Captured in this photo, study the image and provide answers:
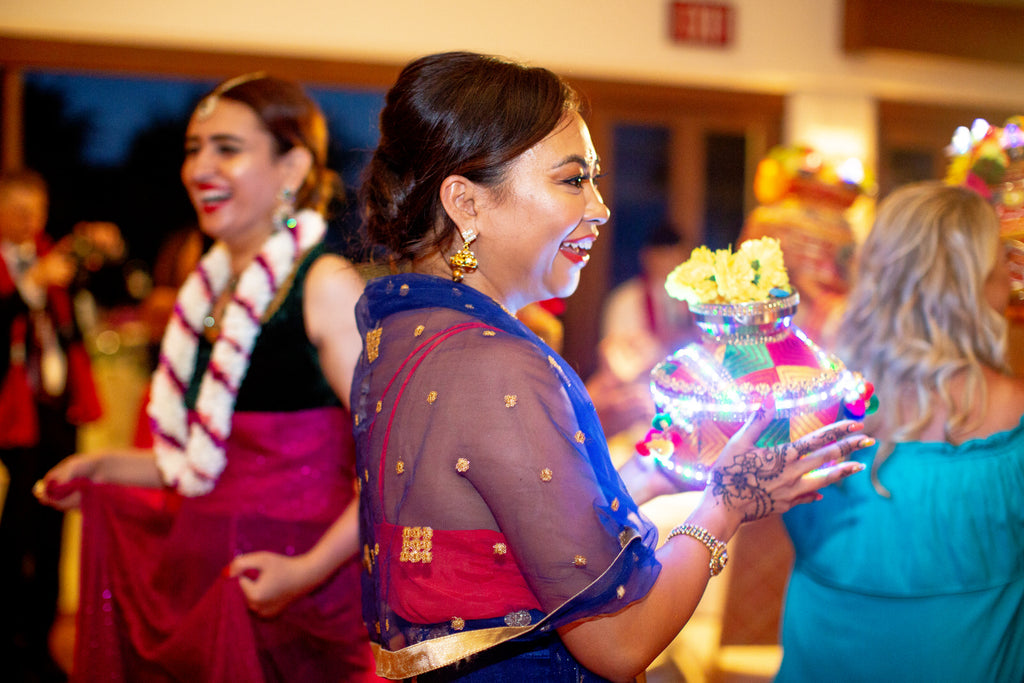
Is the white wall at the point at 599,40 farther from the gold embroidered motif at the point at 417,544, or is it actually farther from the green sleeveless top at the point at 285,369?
the gold embroidered motif at the point at 417,544

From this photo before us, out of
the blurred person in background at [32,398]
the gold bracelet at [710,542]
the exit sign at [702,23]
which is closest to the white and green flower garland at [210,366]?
the gold bracelet at [710,542]

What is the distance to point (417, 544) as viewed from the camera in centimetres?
118

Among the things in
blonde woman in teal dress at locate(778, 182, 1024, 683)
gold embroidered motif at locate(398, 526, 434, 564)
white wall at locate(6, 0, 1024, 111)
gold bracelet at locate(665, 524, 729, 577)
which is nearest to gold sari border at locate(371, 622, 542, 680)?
gold embroidered motif at locate(398, 526, 434, 564)

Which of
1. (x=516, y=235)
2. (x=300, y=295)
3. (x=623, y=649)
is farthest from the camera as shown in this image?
(x=300, y=295)

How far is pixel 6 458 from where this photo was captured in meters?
3.69

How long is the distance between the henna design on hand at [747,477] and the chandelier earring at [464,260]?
49 centimetres

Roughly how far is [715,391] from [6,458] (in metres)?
3.45

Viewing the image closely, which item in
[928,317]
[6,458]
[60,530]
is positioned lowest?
[60,530]

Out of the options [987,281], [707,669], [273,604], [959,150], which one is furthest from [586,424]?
[707,669]

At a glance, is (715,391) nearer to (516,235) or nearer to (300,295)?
(516,235)

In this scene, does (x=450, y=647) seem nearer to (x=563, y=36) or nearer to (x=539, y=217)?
(x=539, y=217)

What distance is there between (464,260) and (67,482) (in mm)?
Result: 1283

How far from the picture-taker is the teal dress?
1.80 metres

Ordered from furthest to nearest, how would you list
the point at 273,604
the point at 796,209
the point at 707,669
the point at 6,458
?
the point at 6,458
the point at 796,209
the point at 707,669
the point at 273,604
